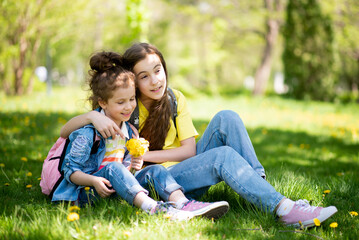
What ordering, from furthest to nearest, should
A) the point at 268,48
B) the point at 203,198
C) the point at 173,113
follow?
1. the point at 268,48
2. the point at 173,113
3. the point at 203,198

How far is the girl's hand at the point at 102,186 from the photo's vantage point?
2070 millimetres

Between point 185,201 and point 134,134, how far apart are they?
70 cm

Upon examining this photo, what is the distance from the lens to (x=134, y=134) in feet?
8.38

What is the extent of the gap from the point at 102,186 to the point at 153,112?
780 mm

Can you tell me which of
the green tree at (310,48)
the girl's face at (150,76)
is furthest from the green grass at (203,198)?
the green tree at (310,48)

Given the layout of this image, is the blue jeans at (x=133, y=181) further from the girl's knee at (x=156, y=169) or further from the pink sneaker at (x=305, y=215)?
the pink sneaker at (x=305, y=215)

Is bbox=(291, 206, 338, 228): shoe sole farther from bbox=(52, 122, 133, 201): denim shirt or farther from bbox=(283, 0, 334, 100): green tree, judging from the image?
bbox=(283, 0, 334, 100): green tree

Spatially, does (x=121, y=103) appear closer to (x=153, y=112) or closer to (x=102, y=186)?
(x=153, y=112)

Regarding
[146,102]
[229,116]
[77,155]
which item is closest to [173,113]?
[146,102]

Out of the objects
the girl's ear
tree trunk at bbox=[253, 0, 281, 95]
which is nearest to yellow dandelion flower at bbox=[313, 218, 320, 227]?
the girl's ear

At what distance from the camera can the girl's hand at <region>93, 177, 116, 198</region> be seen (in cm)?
207

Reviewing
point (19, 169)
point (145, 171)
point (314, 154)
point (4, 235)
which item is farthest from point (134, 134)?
point (314, 154)

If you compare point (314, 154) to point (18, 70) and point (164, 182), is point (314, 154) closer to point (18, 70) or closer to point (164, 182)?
point (164, 182)

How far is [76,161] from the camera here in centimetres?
212
